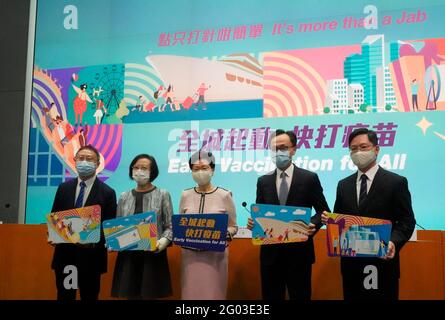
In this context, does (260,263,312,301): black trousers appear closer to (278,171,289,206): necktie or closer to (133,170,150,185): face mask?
(278,171,289,206): necktie

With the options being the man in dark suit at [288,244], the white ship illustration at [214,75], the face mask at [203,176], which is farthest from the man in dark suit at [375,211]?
the white ship illustration at [214,75]

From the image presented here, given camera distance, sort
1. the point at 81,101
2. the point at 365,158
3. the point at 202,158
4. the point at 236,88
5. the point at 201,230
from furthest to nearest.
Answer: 1. the point at 81,101
2. the point at 236,88
3. the point at 202,158
4. the point at 201,230
5. the point at 365,158

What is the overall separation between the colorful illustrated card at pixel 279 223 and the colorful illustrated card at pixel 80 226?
118 centimetres

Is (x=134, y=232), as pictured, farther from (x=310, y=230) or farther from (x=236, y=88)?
(x=236, y=88)

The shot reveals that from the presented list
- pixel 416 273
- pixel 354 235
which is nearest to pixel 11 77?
pixel 354 235

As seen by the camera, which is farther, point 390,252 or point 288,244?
point 288,244

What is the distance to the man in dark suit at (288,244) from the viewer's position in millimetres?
3611

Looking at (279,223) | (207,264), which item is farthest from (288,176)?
(207,264)

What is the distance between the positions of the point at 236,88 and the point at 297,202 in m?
1.83

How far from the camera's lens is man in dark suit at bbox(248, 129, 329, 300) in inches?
142

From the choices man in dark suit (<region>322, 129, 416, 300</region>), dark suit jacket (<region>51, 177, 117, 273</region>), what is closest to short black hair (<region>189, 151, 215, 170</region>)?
dark suit jacket (<region>51, 177, 117, 273</region>)

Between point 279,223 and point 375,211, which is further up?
point 375,211

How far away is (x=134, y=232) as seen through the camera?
12.2 ft

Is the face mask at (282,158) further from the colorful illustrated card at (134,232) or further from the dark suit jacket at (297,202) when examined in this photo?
the colorful illustrated card at (134,232)
